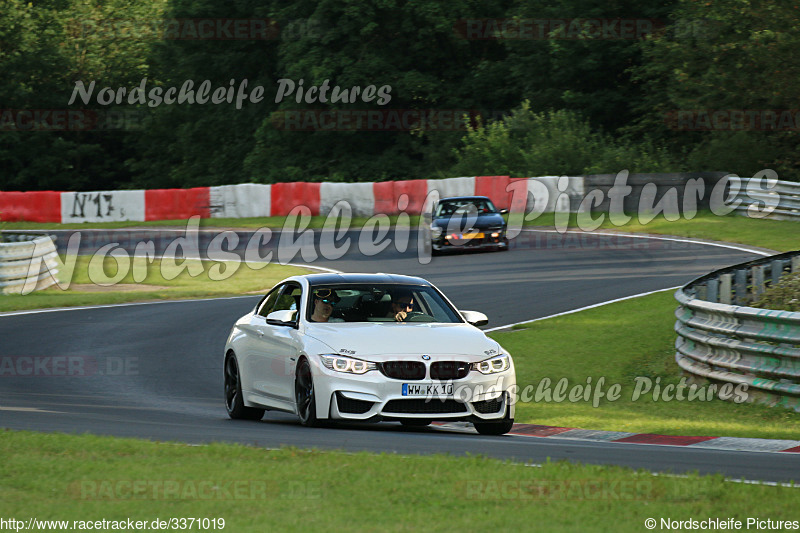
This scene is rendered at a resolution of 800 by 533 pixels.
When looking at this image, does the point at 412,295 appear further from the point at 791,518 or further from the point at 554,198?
the point at 554,198

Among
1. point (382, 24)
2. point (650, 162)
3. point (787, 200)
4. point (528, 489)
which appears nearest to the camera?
point (528, 489)

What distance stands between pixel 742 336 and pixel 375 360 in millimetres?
4208

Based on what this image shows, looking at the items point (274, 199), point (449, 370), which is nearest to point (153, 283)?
point (274, 199)

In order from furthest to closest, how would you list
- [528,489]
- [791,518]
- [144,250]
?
[144,250], [528,489], [791,518]

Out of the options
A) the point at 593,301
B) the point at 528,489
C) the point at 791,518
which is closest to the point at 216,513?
the point at 528,489

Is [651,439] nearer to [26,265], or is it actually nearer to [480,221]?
[26,265]

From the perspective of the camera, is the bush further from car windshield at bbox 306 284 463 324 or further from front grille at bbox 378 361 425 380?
front grille at bbox 378 361 425 380

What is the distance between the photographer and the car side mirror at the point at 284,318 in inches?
440

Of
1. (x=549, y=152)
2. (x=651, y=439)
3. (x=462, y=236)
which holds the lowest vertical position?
(x=462, y=236)

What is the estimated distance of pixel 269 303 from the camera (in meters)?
12.4

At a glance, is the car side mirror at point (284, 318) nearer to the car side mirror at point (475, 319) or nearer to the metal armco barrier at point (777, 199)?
the car side mirror at point (475, 319)

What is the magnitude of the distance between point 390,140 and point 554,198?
21.9 m

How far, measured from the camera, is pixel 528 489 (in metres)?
7.14

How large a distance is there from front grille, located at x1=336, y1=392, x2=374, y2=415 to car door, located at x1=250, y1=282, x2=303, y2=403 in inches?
29.7
